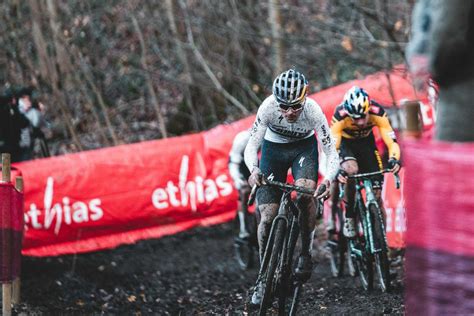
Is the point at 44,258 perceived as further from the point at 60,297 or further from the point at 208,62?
the point at 208,62

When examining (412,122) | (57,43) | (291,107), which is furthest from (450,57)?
(57,43)

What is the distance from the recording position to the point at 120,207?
13.6m

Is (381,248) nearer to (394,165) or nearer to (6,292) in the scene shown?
(394,165)

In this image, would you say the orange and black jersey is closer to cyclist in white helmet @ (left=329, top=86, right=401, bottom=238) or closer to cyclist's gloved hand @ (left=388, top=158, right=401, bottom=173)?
cyclist in white helmet @ (left=329, top=86, right=401, bottom=238)

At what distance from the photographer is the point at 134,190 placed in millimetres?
13758

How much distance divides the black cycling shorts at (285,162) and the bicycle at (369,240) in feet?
3.86

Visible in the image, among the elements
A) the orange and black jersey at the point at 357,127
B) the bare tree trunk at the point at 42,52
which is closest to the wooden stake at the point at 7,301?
the orange and black jersey at the point at 357,127

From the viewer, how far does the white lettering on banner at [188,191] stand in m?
13.9

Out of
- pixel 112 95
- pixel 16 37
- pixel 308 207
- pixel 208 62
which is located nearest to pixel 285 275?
pixel 308 207

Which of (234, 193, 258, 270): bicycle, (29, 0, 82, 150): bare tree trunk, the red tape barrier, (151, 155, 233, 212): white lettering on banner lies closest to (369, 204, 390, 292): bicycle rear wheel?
(234, 193, 258, 270): bicycle

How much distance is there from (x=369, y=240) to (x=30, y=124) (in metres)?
6.53

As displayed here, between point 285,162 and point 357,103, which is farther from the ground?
point 357,103

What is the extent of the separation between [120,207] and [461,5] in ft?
34.4

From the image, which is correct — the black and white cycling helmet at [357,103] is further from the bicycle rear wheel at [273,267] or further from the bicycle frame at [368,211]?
the bicycle rear wheel at [273,267]
